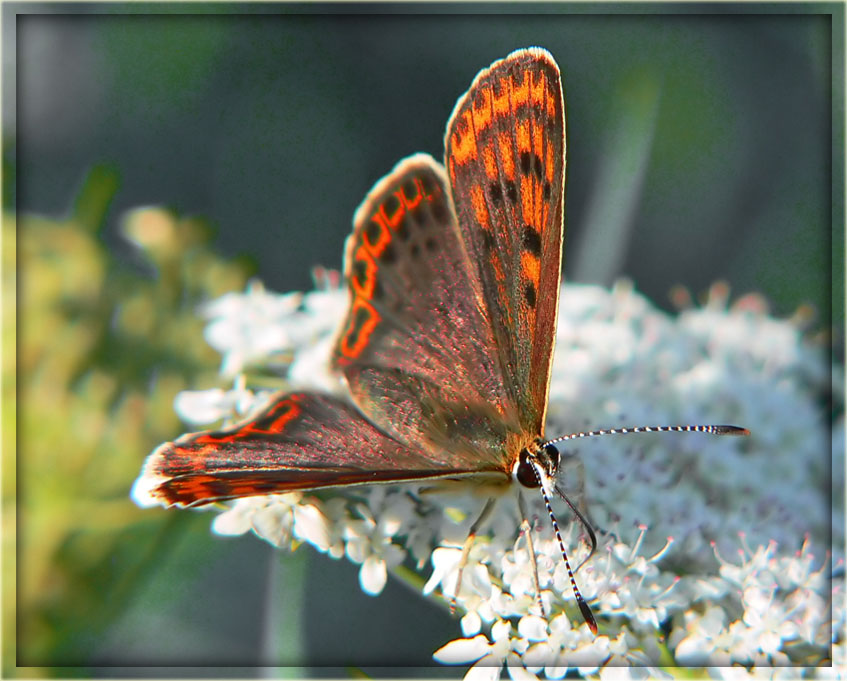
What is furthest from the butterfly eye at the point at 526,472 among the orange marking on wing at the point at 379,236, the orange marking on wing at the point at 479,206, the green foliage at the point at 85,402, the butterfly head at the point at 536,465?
the green foliage at the point at 85,402

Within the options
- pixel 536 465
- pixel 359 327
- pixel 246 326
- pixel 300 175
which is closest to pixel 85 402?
pixel 246 326

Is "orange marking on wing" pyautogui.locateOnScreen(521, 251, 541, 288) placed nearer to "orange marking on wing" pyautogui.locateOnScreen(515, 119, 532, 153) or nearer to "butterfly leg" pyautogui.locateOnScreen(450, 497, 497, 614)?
"orange marking on wing" pyautogui.locateOnScreen(515, 119, 532, 153)

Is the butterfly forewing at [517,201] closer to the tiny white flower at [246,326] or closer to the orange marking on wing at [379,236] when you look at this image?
the orange marking on wing at [379,236]

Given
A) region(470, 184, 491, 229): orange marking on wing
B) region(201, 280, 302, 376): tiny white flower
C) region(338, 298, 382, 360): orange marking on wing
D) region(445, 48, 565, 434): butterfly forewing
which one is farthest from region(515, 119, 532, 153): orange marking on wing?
region(201, 280, 302, 376): tiny white flower

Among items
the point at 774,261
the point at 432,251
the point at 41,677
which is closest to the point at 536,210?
the point at 432,251

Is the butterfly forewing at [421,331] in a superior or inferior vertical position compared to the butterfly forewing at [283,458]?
superior

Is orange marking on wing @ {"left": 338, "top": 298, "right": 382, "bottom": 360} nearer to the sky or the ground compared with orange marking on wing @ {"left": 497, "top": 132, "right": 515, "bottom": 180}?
nearer to the ground
